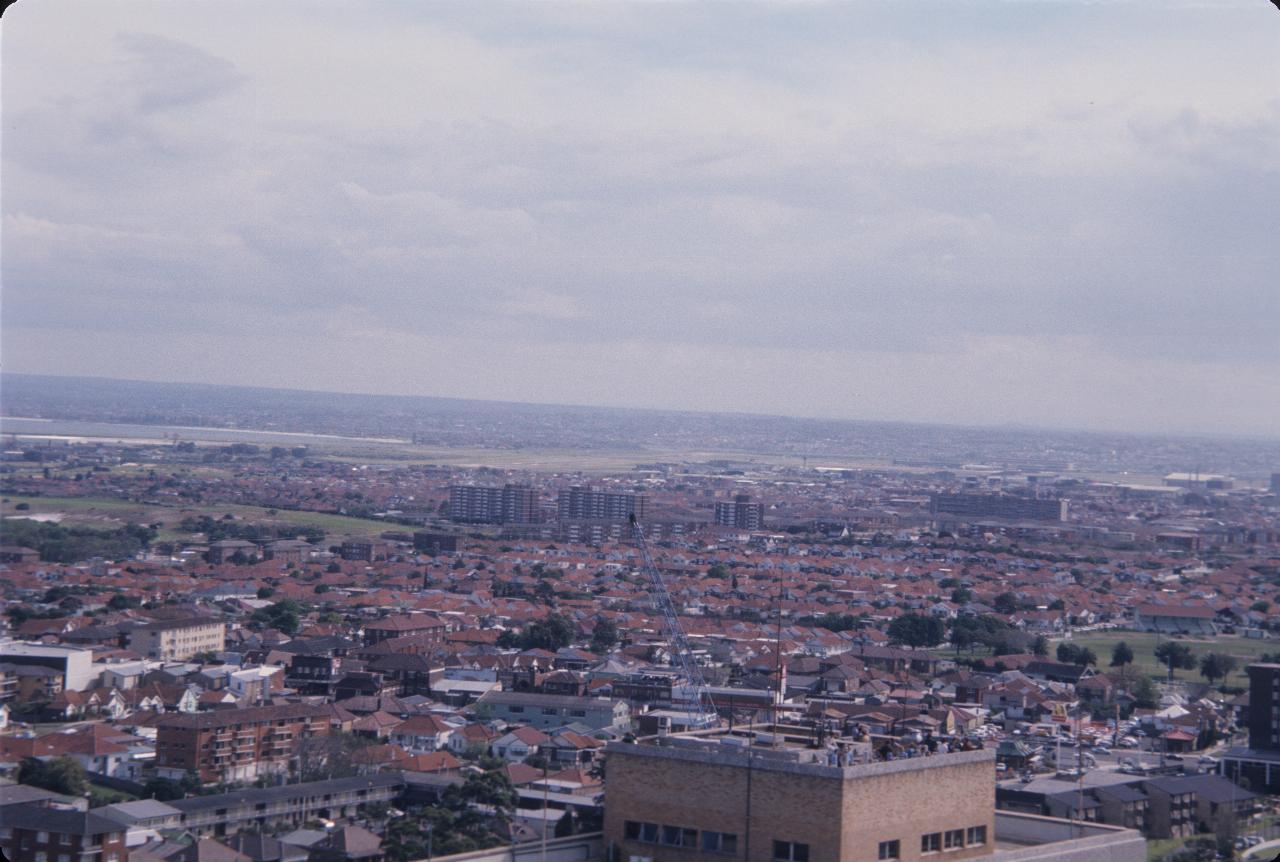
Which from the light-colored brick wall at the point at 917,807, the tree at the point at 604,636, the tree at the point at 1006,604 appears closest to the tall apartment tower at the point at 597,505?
the tree at the point at 1006,604

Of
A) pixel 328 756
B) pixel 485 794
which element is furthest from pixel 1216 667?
pixel 485 794

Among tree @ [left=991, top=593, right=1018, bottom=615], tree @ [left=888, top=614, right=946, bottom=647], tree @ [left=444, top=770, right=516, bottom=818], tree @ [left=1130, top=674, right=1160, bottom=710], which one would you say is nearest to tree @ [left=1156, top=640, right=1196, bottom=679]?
tree @ [left=1130, top=674, right=1160, bottom=710]

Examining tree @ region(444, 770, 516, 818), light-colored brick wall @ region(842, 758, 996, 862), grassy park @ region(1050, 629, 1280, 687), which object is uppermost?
light-colored brick wall @ region(842, 758, 996, 862)

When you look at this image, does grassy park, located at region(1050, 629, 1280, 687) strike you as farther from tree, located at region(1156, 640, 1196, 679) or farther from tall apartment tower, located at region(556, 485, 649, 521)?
tall apartment tower, located at region(556, 485, 649, 521)

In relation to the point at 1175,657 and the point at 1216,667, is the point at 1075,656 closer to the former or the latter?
the point at 1175,657

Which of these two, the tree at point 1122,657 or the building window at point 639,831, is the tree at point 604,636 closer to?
the tree at point 1122,657

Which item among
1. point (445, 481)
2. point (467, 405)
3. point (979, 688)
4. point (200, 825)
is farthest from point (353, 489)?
point (467, 405)
